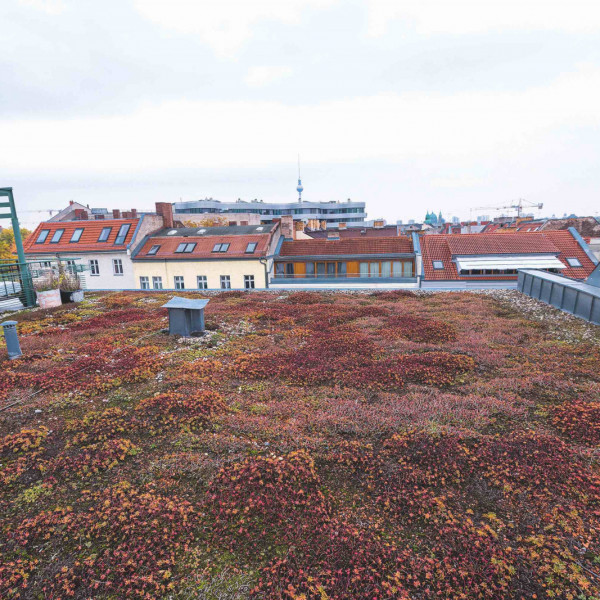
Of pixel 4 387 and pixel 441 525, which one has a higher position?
pixel 4 387

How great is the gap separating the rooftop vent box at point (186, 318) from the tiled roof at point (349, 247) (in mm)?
27654

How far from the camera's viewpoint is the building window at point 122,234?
43812 millimetres

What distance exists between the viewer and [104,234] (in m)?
44.9

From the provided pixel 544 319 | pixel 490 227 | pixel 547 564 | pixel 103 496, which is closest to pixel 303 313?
pixel 544 319

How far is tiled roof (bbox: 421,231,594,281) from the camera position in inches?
1474

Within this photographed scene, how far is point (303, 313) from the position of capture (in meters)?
21.1

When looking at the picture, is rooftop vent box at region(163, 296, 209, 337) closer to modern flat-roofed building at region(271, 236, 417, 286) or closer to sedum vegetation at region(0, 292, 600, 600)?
sedum vegetation at region(0, 292, 600, 600)

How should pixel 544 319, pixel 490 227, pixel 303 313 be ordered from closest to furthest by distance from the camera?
pixel 544 319
pixel 303 313
pixel 490 227

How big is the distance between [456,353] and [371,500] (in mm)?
8777

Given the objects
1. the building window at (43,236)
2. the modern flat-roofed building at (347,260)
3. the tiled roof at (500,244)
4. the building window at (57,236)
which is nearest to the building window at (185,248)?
→ the modern flat-roofed building at (347,260)

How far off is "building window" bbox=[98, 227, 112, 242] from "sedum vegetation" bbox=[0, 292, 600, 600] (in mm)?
34127

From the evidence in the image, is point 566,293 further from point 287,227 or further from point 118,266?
point 118,266

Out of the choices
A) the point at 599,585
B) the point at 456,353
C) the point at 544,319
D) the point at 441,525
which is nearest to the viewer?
the point at 599,585

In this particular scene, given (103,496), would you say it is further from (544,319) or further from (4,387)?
(544,319)
